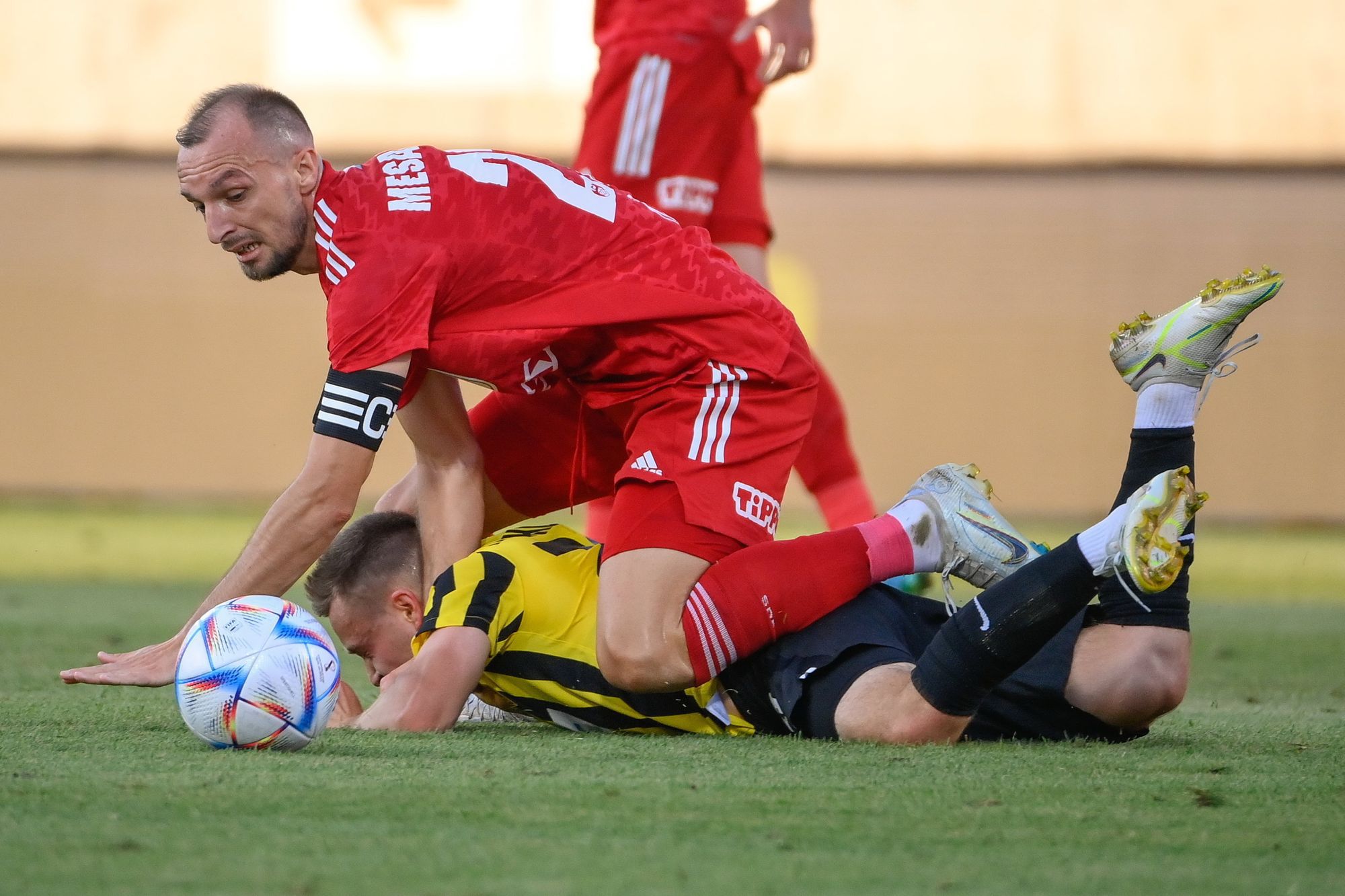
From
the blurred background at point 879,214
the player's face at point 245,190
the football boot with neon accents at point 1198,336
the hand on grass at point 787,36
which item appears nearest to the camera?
the player's face at point 245,190

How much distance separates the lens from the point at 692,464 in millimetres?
3545

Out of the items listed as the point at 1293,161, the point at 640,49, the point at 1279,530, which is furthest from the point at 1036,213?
the point at 640,49

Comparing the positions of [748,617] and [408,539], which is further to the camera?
[408,539]

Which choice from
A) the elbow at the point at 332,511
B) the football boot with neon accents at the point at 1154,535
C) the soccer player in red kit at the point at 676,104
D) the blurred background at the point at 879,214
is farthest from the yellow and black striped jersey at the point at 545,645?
the blurred background at the point at 879,214

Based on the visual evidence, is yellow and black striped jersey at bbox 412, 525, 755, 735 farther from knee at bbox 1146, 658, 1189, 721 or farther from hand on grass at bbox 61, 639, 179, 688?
knee at bbox 1146, 658, 1189, 721

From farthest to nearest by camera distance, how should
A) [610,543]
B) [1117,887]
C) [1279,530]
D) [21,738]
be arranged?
[1279,530], [610,543], [21,738], [1117,887]

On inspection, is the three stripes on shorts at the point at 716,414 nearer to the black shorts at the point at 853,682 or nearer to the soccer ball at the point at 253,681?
the black shorts at the point at 853,682

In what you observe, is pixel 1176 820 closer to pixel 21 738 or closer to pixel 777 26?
pixel 21 738

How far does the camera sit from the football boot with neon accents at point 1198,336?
347cm

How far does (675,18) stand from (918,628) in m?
2.81

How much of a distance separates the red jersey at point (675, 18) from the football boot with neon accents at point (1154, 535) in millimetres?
2989

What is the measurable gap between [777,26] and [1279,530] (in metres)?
8.04

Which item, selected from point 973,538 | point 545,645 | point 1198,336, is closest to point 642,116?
point 973,538

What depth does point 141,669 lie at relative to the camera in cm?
305
